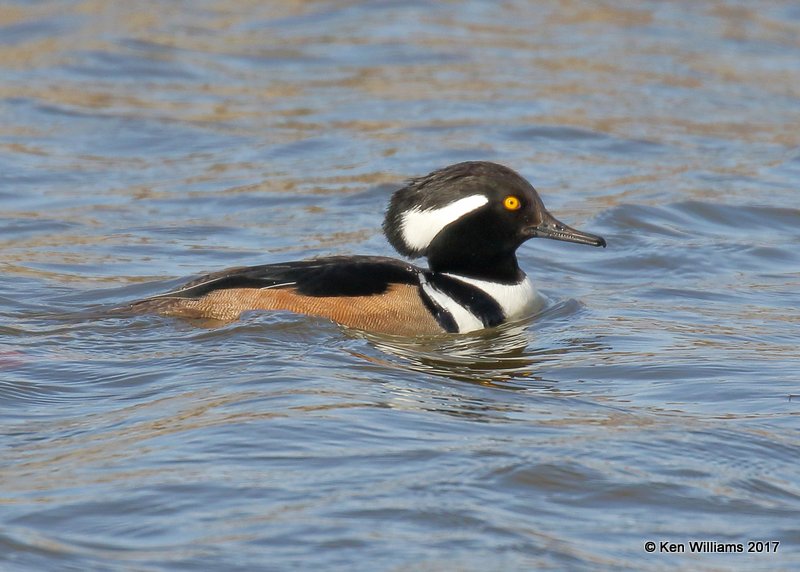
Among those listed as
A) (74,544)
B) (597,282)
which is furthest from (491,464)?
(597,282)

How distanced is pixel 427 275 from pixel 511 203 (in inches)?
25.2

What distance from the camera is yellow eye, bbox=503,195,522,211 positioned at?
8.10m

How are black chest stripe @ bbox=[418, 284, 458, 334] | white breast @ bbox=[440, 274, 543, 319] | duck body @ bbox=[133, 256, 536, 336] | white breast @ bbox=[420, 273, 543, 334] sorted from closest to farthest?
duck body @ bbox=[133, 256, 536, 336]
black chest stripe @ bbox=[418, 284, 458, 334]
white breast @ bbox=[420, 273, 543, 334]
white breast @ bbox=[440, 274, 543, 319]

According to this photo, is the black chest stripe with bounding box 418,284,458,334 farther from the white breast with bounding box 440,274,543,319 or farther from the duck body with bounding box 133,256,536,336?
the white breast with bounding box 440,274,543,319

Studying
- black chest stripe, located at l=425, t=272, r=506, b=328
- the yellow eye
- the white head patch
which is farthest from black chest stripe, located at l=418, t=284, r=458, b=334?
the yellow eye

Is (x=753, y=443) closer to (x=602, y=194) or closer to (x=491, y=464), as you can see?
(x=491, y=464)

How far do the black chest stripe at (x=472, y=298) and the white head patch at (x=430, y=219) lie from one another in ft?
0.76

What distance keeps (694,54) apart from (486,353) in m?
10.4

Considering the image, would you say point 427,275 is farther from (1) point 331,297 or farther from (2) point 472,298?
(1) point 331,297

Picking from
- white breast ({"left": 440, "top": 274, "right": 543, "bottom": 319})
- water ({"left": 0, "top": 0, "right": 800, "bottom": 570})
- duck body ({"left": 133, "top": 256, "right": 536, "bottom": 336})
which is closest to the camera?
water ({"left": 0, "top": 0, "right": 800, "bottom": 570})

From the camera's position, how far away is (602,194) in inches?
482

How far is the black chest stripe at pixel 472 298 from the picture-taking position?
8.10 m

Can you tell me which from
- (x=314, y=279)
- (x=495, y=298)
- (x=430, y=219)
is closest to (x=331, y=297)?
(x=314, y=279)

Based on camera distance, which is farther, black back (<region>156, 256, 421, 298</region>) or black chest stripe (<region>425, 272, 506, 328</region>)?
black chest stripe (<region>425, 272, 506, 328</region>)
